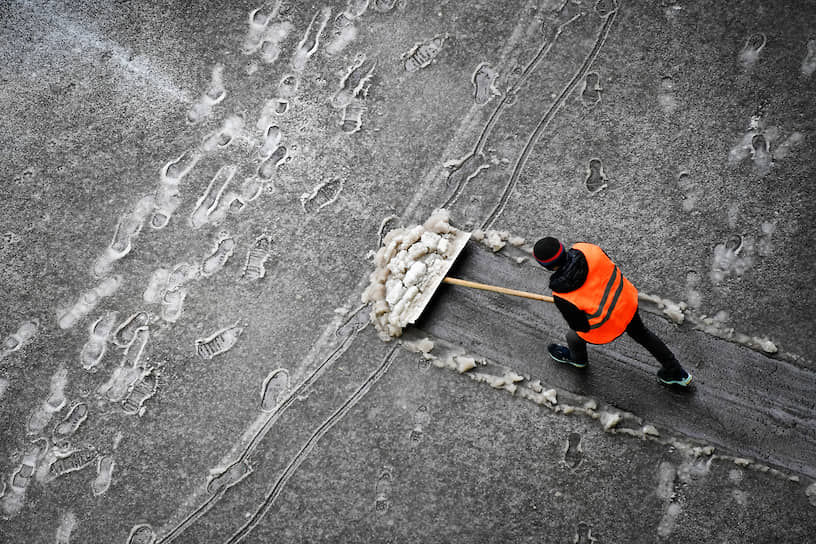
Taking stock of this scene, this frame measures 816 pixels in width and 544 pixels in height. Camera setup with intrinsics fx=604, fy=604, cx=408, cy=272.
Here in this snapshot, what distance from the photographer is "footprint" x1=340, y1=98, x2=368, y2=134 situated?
11.2 feet

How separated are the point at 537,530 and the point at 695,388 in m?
0.98

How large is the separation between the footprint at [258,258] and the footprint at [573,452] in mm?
1741

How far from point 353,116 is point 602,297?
72.0 inches

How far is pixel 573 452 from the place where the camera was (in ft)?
9.09

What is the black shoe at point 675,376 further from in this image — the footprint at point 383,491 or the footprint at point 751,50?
the footprint at point 751,50

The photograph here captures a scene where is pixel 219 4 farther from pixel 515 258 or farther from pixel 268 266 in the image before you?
pixel 515 258

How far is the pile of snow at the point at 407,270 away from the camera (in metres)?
3.00

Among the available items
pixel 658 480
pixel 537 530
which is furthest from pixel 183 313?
pixel 658 480

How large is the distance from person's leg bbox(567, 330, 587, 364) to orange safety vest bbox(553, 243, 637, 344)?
0.79 ft

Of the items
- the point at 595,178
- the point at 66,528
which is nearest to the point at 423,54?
the point at 595,178

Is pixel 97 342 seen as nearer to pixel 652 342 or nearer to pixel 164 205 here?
pixel 164 205

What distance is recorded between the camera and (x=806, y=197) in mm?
3004

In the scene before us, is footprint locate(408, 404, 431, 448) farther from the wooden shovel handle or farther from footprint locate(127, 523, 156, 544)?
footprint locate(127, 523, 156, 544)

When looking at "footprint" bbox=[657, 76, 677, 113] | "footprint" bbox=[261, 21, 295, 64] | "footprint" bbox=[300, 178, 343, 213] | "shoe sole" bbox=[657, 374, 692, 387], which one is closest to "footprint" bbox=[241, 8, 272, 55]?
"footprint" bbox=[261, 21, 295, 64]
